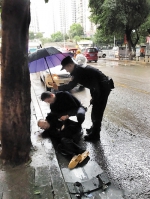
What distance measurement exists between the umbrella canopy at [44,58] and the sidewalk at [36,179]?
1.99m

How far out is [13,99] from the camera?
11.5 ft

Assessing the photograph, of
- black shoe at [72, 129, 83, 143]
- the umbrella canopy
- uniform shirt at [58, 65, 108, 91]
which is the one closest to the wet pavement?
black shoe at [72, 129, 83, 143]

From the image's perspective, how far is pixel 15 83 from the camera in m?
3.47

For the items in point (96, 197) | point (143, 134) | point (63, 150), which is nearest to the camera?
point (96, 197)

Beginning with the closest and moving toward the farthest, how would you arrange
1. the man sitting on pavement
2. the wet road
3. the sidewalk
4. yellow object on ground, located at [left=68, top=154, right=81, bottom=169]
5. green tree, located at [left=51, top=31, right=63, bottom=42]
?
the sidewalk
the wet road
yellow object on ground, located at [left=68, top=154, right=81, bottom=169]
the man sitting on pavement
green tree, located at [left=51, top=31, right=63, bottom=42]

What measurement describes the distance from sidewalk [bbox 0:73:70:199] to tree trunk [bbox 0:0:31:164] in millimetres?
226

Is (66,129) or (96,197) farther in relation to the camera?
(66,129)

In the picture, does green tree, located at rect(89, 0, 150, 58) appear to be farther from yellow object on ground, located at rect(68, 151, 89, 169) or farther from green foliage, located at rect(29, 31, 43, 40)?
green foliage, located at rect(29, 31, 43, 40)

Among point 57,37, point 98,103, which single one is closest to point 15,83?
point 98,103

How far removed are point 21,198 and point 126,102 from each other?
5.87m

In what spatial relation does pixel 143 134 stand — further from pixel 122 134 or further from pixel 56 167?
pixel 56 167

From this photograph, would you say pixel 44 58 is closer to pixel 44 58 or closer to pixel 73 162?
pixel 44 58

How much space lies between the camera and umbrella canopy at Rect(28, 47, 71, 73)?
17.0 ft

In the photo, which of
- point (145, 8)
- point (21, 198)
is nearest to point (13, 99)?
point (21, 198)
